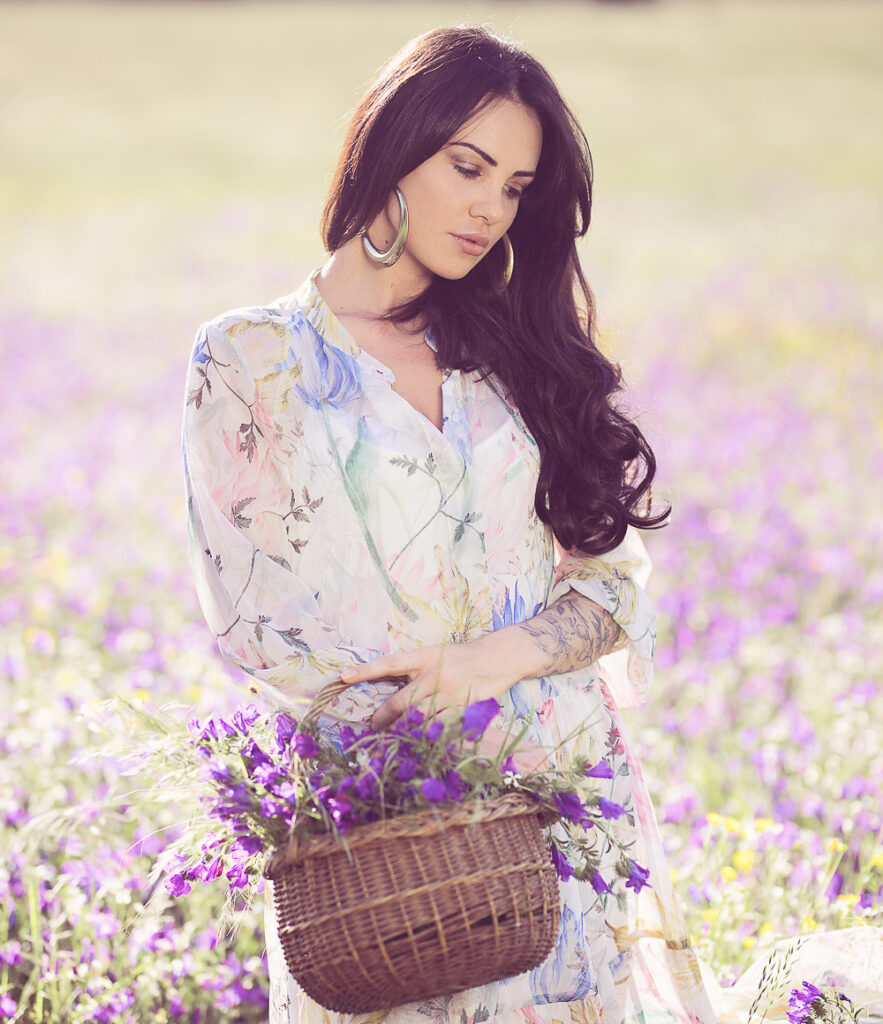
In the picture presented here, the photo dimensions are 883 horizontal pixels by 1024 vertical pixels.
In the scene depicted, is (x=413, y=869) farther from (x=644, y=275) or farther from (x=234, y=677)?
(x=644, y=275)

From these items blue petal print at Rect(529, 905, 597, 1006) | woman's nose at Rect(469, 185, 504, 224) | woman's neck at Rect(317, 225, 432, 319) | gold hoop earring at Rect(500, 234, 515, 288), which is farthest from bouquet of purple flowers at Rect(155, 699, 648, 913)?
gold hoop earring at Rect(500, 234, 515, 288)

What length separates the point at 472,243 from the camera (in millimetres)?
2096

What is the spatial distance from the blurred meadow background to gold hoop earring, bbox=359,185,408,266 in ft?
0.91

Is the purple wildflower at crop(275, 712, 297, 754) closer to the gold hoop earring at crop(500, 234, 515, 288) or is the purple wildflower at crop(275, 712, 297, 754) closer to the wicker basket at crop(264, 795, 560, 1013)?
the wicker basket at crop(264, 795, 560, 1013)

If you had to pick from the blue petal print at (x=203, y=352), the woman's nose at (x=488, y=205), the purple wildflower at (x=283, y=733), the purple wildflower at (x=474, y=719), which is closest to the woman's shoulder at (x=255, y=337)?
the blue petal print at (x=203, y=352)

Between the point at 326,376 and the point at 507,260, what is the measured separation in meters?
0.57

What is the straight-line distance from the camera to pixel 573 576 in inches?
86.9

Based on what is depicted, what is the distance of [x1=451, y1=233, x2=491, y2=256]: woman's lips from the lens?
6.84 feet

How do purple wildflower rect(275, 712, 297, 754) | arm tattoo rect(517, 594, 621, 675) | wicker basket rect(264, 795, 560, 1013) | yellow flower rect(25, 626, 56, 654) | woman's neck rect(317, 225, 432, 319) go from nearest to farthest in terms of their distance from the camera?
wicker basket rect(264, 795, 560, 1013), purple wildflower rect(275, 712, 297, 754), arm tattoo rect(517, 594, 621, 675), woman's neck rect(317, 225, 432, 319), yellow flower rect(25, 626, 56, 654)

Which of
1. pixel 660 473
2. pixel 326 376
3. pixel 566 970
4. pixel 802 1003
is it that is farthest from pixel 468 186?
pixel 660 473

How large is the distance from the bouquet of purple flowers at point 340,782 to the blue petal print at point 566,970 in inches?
10.1

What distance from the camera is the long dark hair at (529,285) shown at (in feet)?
6.68

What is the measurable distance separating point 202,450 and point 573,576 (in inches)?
30.5

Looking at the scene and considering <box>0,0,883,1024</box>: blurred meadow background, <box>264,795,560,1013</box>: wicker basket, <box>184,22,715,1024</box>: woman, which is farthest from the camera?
<box>0,0,883,1024</box>: blurred meadow background
